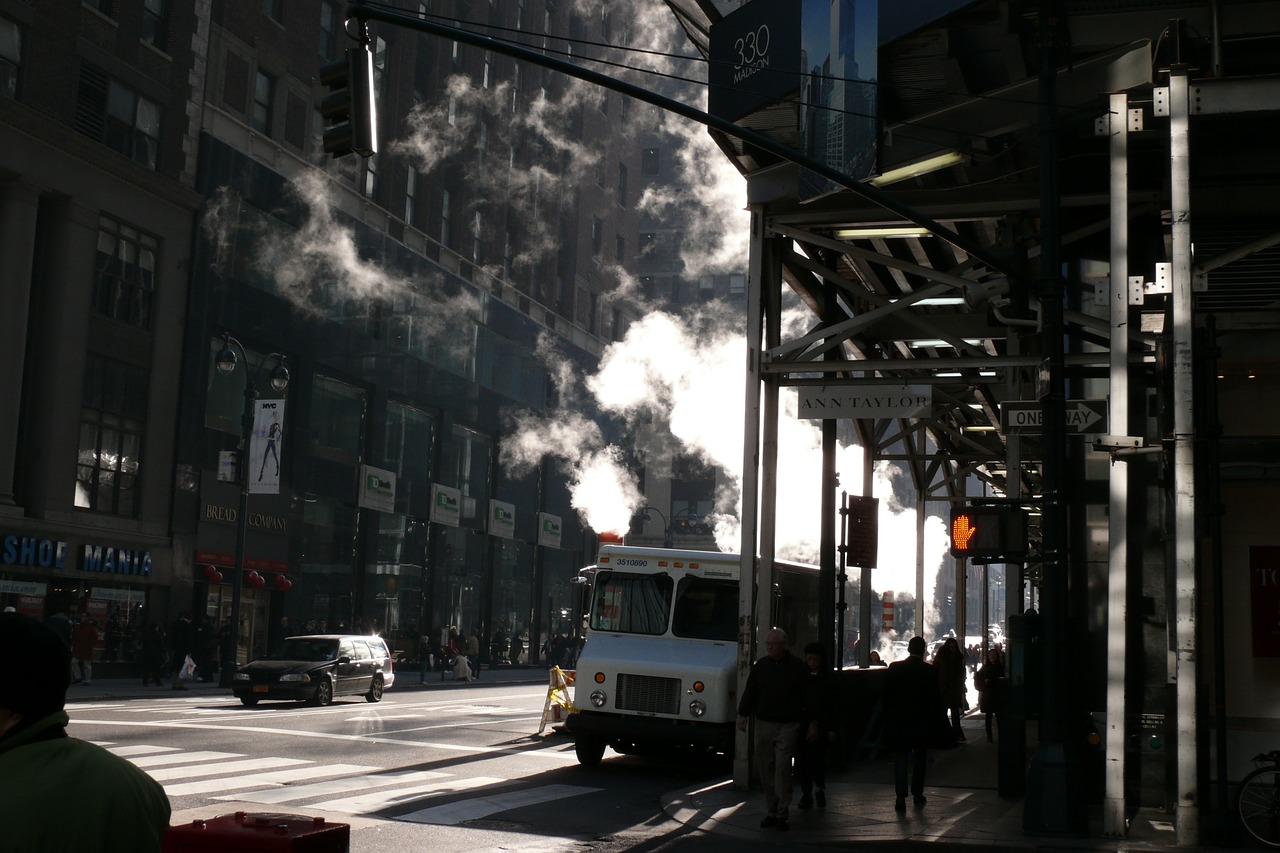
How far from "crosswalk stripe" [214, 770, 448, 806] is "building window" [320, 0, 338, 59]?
34674 mm

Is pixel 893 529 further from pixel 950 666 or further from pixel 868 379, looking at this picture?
pixel 868 379

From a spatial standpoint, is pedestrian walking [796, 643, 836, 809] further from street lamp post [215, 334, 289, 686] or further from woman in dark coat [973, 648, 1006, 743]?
street lamp post [215, 334, 289, 686]

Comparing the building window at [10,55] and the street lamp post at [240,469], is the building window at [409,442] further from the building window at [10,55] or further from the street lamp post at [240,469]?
the building window at [10,55]

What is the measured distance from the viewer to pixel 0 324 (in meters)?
32.0

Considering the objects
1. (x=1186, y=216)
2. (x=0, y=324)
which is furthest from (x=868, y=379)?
Result: (x=0, y=324)

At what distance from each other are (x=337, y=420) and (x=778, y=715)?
3470 cm

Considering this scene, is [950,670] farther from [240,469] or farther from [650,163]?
[650,163]

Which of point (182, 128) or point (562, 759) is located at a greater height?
point (182, 128)

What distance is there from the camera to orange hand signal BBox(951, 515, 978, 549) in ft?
42.3

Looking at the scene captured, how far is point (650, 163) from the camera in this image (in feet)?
345

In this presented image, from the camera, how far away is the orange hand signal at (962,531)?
42.3 feet

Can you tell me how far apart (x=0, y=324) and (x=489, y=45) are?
25.0 metres

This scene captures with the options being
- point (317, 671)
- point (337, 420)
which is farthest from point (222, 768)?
point (337, 420)

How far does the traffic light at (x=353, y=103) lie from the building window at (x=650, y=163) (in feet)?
310
